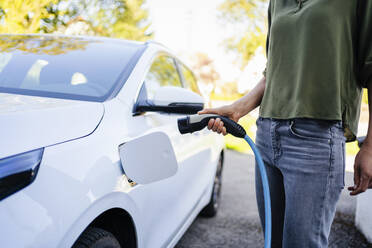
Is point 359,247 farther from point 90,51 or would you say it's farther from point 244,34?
point 244,34

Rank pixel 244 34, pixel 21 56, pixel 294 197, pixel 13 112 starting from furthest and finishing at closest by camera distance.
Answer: pixel 244 34
pixel 21 56
pixel 294 197
pixel 13 112

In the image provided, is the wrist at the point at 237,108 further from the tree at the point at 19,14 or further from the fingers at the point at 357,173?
the tree at the point at 19,14

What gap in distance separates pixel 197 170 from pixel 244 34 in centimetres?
3210

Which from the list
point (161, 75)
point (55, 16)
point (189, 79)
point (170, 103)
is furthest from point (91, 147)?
point (55, 16)

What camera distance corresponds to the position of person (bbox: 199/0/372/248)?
1.19m

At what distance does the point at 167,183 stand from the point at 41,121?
869 millimetres

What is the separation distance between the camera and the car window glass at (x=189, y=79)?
3211mm

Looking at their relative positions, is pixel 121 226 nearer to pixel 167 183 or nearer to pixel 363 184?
pixel 167 183

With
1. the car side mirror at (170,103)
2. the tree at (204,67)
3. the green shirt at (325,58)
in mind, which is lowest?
the tree at (204,67)

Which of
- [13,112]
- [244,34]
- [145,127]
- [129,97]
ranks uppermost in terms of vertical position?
[13,112]

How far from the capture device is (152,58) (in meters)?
2.21

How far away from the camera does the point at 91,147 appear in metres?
1.29

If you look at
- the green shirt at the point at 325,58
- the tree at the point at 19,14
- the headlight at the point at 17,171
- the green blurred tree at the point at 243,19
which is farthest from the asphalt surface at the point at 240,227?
the green blurred tree at the point at 243,19

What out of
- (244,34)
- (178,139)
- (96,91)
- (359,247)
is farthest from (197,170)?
(244,34)
